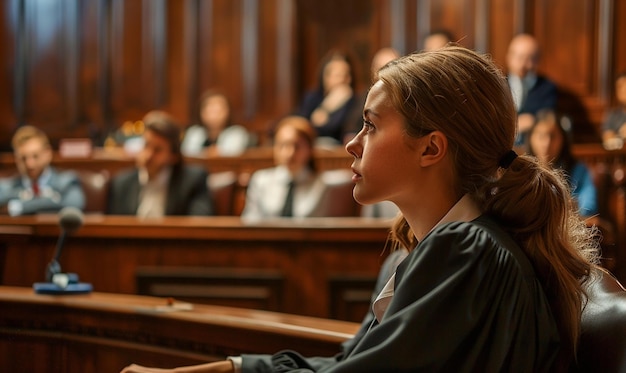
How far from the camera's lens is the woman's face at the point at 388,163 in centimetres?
146

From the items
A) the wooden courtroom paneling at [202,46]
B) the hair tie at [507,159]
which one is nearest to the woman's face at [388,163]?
the hair tie at [507,159]

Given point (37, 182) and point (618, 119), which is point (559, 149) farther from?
point (37, 182)

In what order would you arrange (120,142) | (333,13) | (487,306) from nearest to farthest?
1. (487,306)
2. (120,142)
3. (333,13)

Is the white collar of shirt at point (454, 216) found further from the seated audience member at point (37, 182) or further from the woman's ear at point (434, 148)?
the seated audience member at point (37, 182)

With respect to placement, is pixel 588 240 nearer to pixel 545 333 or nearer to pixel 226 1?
pixel 545 333

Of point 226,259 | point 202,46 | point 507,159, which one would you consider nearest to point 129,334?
point 507,159

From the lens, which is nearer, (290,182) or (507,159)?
→ (507,159)

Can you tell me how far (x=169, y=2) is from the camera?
8688 millimetres

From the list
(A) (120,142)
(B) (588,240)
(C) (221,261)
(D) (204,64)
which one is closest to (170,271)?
(C) (221,261)

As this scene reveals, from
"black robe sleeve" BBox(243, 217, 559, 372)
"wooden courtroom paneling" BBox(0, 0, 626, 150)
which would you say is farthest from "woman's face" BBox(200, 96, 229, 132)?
"black robe sleeve" BBox(243, 217, 559, 372)

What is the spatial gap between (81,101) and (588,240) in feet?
25.9

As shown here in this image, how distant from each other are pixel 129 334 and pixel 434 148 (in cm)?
101

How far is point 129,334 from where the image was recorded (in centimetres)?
211

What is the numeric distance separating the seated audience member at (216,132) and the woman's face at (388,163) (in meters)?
5.56
